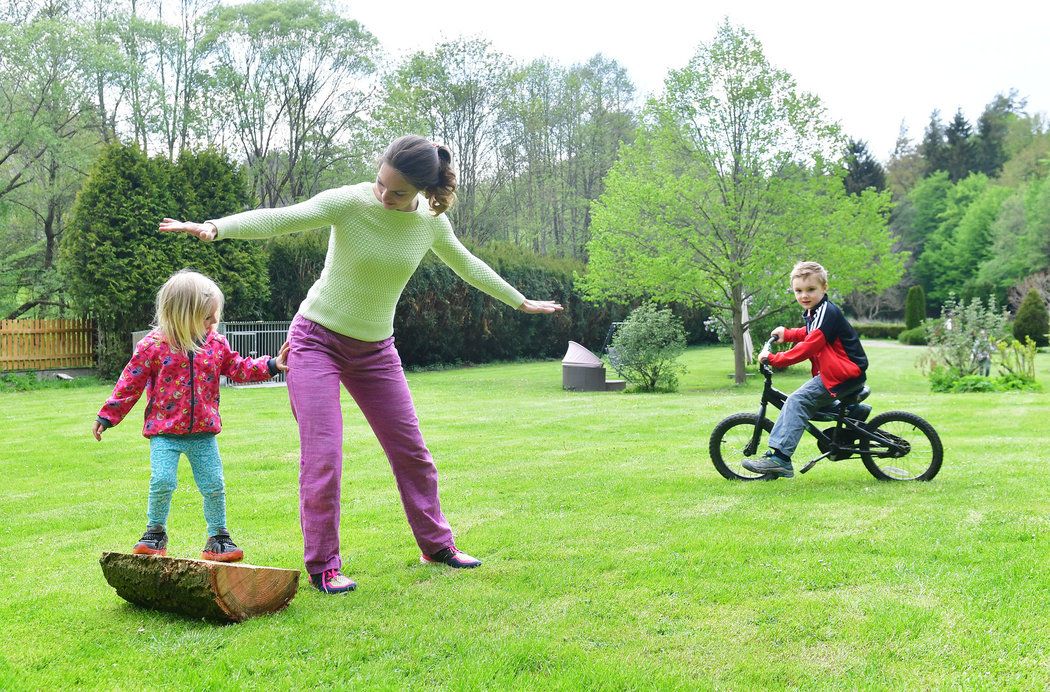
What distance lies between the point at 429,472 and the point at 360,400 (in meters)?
0.48

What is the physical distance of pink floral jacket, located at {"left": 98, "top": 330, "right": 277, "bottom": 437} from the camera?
3977mm

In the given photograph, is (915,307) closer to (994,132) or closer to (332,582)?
(994,132)

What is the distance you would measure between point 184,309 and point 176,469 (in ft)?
2.40

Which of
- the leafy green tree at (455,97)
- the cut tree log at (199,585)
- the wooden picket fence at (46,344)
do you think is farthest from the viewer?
the leafy green tree at (455,97)

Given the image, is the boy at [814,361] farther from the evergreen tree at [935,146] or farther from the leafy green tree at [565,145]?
the evergreen tree at [935,146]

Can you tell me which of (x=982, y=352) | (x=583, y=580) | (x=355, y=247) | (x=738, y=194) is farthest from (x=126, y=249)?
(x=982, y=352)

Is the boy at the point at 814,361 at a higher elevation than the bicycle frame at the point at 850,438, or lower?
higher

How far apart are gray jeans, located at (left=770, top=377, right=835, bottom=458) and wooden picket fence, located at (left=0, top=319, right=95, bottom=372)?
17641 mm

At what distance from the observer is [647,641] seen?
10.2ft

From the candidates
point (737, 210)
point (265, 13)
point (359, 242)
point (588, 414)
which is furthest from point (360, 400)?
point (265, 13)

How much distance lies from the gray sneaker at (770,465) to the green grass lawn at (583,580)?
12 cm

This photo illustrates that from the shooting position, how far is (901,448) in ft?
19.9

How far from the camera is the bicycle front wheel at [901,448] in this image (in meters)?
6.11

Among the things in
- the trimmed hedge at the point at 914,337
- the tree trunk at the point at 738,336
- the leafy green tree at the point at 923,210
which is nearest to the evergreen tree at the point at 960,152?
the leafy green tree at the point at 923,210
